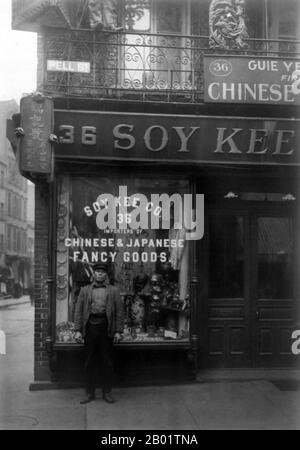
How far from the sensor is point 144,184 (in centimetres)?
773

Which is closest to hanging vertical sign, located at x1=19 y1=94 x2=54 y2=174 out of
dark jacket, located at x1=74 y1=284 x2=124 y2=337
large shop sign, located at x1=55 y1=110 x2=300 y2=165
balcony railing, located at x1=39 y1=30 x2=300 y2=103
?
large shop sign, located at x1=55 y1=110 x2=300 y2=165

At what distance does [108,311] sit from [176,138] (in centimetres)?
278

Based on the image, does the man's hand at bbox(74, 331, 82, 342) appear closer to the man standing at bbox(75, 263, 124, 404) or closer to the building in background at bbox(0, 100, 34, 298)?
the man standing at bbox(75, 263, 124, 404)

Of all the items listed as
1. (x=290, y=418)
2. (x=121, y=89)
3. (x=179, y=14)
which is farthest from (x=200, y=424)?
(x=179, y=14)

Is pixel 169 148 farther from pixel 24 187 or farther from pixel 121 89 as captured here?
pixel 24 187

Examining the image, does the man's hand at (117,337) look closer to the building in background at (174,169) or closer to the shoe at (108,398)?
the building in background at (174,169)

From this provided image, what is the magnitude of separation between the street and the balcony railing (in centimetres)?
448

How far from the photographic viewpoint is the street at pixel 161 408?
229 inches

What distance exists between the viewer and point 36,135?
7.02 meters

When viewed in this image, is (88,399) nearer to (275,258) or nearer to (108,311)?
(108,311)

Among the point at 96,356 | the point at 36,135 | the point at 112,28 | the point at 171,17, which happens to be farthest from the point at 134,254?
the point at 171,17

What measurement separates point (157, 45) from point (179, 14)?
0.86 metres

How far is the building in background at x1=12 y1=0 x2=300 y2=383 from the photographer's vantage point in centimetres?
738

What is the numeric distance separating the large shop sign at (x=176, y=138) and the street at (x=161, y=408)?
3.44 metres
